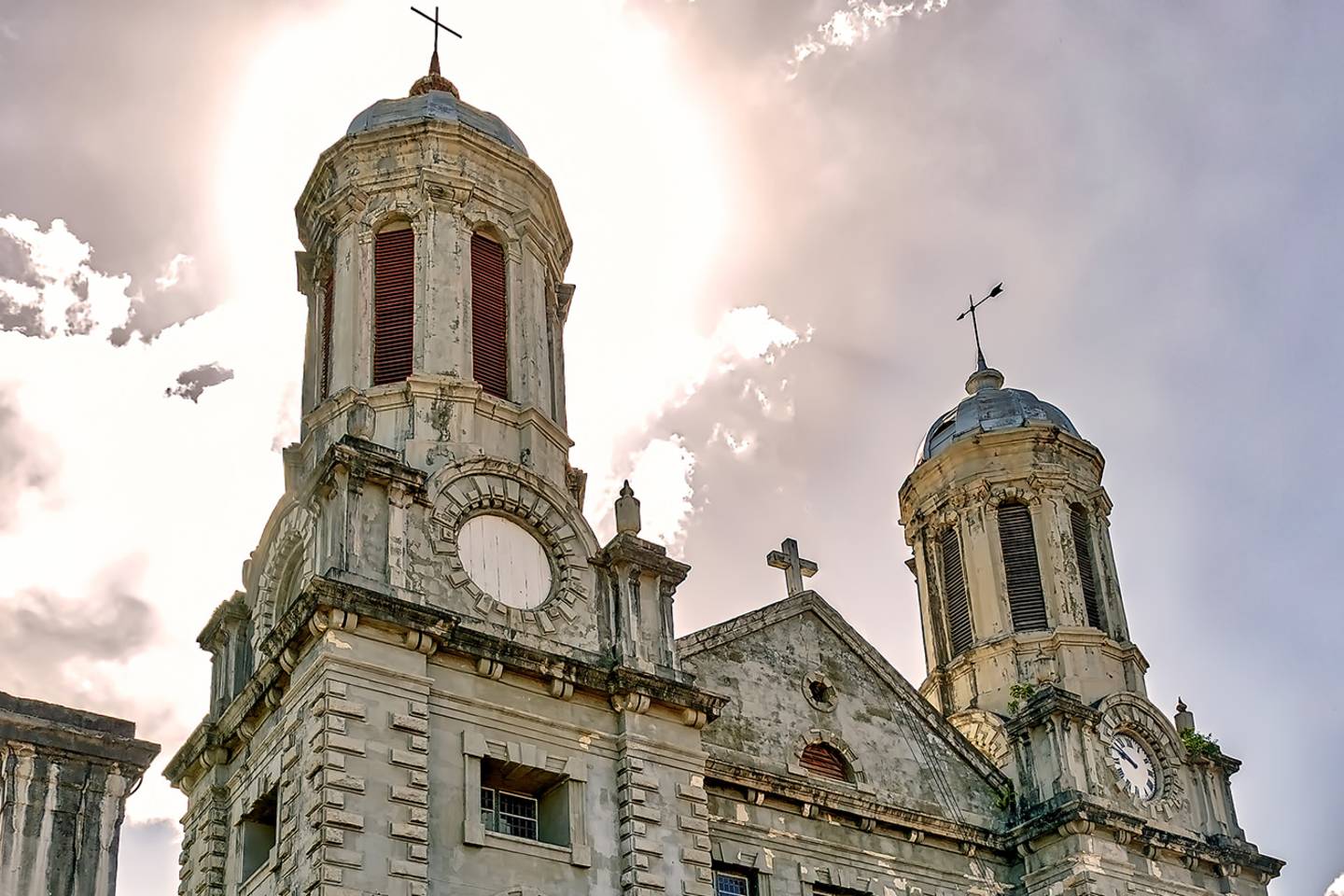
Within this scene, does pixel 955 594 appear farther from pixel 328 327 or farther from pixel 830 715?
pixel 328 327

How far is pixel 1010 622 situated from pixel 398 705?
15448mm

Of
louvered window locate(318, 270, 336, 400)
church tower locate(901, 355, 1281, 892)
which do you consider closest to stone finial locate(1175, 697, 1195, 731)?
church tower locate(901, 355, 1281, 892)

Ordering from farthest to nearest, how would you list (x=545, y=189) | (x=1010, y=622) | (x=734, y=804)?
(x=1010, y=622) < (x=545, y=189) < (x=734, y=804)

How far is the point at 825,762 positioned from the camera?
27703 millimetres

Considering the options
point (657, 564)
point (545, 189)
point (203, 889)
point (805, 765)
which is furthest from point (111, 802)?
point (545, 189)

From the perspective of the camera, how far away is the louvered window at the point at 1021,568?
110ft

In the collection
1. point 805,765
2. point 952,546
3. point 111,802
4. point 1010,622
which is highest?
point 952,546

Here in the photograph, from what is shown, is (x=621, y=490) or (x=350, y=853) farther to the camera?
(x=621, y=490)

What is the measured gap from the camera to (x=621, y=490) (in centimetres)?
2627

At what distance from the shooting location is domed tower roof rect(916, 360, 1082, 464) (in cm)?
3553

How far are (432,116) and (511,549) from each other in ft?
27.5

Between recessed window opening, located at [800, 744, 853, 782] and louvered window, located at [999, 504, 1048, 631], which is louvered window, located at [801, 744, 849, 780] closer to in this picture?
recessed window opening, located at [800, 744, 853, 782]

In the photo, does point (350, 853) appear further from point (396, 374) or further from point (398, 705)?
point (396, 374)

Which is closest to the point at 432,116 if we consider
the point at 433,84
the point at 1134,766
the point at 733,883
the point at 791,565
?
the point at 433,84
